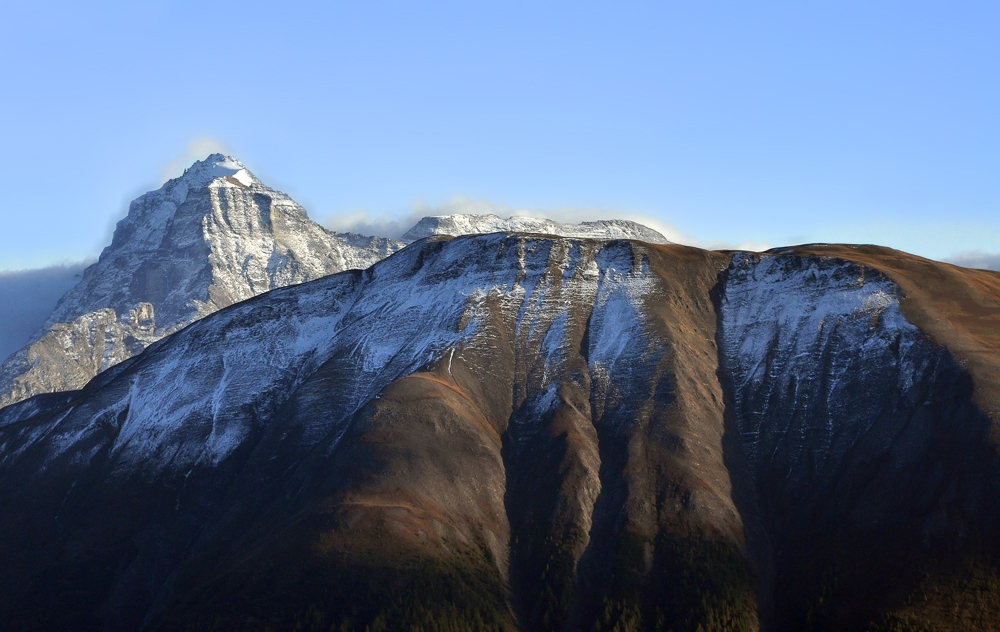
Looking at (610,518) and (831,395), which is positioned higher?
(831,395)

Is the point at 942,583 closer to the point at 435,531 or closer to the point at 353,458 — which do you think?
the point at 435,531

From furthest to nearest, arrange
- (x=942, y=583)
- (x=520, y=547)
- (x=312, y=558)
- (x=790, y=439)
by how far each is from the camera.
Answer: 1. (x=790, y=439)
2. (x=520, y=547)
3. (x=312, y=558)
4. (x=942, y=583)

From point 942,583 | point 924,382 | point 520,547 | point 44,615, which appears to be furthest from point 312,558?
point 924,382

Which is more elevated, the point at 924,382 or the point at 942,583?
the point at 924,382

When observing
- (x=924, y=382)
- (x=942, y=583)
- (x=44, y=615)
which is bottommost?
(x=44, y=615)

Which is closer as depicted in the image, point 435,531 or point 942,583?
point 942,583

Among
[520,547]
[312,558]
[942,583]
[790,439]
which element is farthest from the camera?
[790,439]

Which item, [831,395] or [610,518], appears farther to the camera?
[831,395]

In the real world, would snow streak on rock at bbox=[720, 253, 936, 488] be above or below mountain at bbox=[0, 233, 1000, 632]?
above

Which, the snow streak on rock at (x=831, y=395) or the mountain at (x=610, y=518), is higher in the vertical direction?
the snow streak on rock at (x=831, y=395)

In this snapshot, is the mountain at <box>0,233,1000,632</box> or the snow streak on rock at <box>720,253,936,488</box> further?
the snow streak on rock at <box>720,253,936,488</box>

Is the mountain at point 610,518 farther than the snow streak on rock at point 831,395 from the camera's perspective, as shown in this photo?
No
